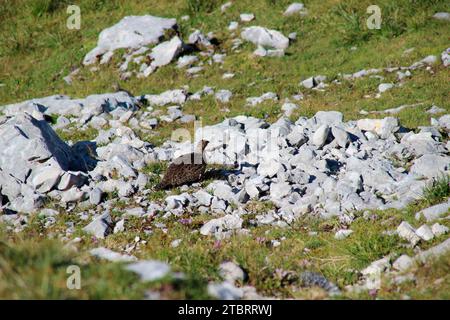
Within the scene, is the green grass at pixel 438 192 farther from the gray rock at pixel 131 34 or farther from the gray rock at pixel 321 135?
the gray rock at pixel 131 34

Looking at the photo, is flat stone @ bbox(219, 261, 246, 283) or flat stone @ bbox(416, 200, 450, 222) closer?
flat stone @ bbox(219, 261, 246, 283)

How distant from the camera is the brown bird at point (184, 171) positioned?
42.7ft

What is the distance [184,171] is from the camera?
517 inches

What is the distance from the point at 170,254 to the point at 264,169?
505cm

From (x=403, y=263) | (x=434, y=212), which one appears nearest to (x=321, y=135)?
(x=434, y=212)

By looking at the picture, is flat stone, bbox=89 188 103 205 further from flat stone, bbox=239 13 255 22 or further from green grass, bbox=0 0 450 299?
flat stone, bbox=239 13 255 22

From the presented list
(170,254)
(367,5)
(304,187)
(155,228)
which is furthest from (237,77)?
(170,254)

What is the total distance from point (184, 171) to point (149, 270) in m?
6.73

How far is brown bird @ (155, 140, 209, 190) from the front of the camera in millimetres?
13000

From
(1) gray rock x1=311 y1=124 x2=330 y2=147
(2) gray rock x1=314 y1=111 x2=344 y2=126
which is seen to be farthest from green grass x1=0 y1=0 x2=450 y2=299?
(1) gray rock x1=311 y1=124 x2=330 y2=147

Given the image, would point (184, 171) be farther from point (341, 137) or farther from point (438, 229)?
point (438, 229)

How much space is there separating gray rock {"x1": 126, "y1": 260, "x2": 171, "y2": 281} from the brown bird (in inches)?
246

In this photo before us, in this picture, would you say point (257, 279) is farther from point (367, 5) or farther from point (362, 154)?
point (367, 5)

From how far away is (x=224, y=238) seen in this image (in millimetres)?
10211
